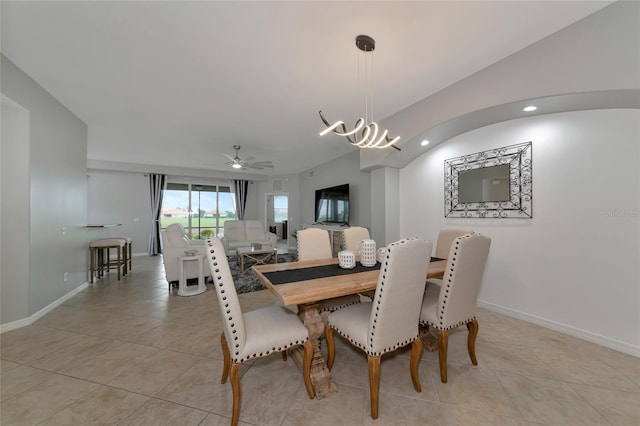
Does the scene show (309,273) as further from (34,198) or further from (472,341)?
(34,198)

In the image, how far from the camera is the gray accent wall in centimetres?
237

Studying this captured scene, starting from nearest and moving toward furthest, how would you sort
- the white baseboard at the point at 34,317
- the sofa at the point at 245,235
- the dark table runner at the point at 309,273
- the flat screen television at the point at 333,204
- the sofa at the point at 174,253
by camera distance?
the dark table runner at the point at 309,273 < the white baseboard at the point at 34,317 < the sofa at the point at 174,253 < the flat screen television at the point at 333,204 < the sofa at the point at 245,235

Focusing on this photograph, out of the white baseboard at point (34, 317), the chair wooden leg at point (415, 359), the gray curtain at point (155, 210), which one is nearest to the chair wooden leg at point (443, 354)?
the chair wooden leg at point (415, 359)

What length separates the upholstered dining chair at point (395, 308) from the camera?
1.33m

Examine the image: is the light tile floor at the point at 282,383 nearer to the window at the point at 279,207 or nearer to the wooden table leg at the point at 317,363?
the wooden table leg at the point at 317,363

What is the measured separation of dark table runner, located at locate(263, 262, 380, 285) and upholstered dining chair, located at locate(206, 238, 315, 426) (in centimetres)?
27

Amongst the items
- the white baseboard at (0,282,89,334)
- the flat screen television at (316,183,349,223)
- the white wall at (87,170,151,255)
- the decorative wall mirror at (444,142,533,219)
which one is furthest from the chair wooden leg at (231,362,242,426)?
the white wall at (87,170,151,255)

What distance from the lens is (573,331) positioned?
2275 millimetres

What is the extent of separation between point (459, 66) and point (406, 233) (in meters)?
2.49

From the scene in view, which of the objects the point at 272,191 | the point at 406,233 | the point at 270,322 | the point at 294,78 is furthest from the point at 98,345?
the point at 272,191

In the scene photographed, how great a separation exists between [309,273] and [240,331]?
0.71 m

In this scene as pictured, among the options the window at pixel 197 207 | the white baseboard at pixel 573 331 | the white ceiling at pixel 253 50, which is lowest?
the white baseboard at pixel 573 331

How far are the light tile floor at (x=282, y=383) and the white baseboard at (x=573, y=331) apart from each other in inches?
3.2

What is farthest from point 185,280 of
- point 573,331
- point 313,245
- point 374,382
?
point 573,331
